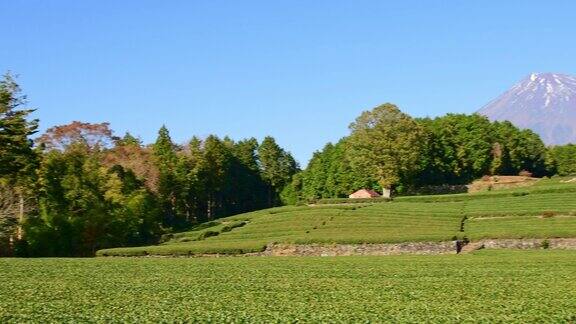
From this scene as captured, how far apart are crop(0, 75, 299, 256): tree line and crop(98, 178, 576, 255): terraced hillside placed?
6473mm

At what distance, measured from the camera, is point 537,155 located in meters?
136

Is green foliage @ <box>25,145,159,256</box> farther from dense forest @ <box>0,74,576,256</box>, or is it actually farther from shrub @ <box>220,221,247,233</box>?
shrub @ <box>220,221,247,233</box>

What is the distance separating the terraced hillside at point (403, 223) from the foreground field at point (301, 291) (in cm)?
1183

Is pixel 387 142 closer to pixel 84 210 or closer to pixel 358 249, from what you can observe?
pixel 84 210

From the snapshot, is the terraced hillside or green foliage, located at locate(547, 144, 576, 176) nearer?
the terraced hillside

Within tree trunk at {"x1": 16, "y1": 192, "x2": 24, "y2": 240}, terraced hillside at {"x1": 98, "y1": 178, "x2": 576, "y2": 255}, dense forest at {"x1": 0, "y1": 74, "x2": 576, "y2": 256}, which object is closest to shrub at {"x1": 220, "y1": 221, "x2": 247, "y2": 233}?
terraced hillside at {"x1": 98, "y1": 178, "x2": 576, "y2": 255}

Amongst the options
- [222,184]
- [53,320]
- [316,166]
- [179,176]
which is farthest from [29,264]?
[316,166]

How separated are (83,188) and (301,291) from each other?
49.3 m

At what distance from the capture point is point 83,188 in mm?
69062

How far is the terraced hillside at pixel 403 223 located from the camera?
49.0 m

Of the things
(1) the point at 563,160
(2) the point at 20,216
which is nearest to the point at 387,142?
(2) the point at 20,216

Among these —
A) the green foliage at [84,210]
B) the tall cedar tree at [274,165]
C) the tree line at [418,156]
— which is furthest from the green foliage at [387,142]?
the tall cedar tree at [274,165]

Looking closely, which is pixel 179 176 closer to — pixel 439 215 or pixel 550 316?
pixel 439 215

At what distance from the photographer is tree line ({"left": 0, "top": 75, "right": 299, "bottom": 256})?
5866cm
